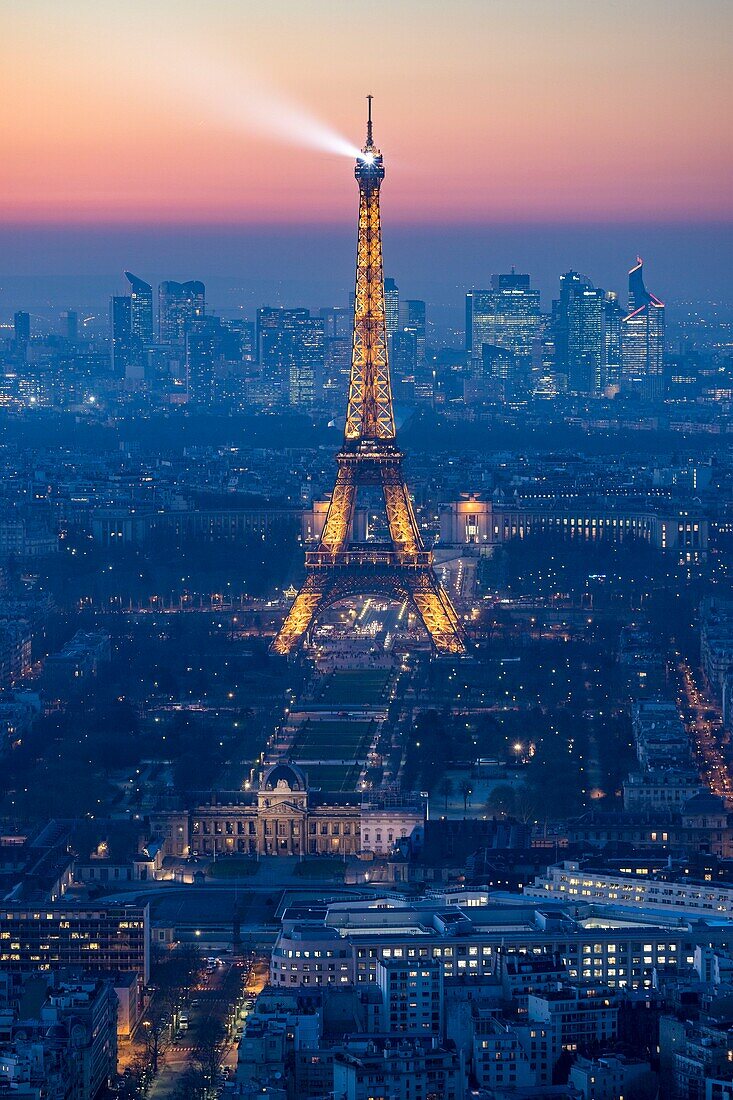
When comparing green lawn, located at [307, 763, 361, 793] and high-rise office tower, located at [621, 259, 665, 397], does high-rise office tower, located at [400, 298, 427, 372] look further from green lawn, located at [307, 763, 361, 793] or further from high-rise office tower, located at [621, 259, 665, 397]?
green lawn, located at [307, 763, 361, 793]

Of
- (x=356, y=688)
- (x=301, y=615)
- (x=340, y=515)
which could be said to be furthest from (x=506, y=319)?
(x=356, y=688)

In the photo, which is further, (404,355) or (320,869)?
(404,355)

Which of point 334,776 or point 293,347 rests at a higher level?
point 293,347

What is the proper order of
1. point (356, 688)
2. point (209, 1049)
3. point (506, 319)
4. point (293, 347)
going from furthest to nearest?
point (506, 319) < point (293, 347) < point (356, 688) < point (209, 1049)

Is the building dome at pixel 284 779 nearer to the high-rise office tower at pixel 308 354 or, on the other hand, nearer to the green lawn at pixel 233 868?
the green lawn at pixel 233 868

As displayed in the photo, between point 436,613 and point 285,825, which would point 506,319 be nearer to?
point 436,613

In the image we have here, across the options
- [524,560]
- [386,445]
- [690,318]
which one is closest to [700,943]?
[386,445]

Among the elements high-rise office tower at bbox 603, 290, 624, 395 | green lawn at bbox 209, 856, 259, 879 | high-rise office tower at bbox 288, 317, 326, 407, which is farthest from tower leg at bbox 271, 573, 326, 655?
high-rise office tower at bbox 603, 290, 624, 395
